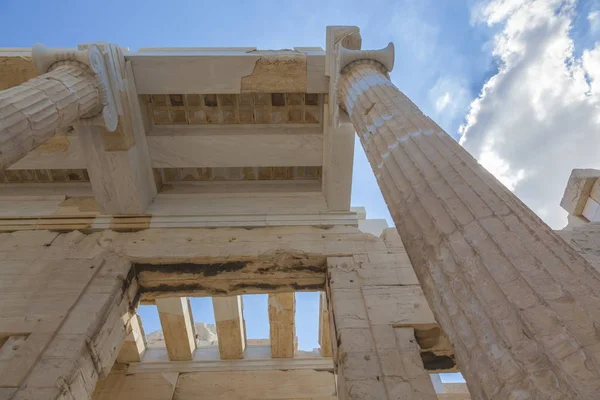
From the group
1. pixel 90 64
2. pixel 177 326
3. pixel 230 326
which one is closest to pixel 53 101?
pixel 90 64

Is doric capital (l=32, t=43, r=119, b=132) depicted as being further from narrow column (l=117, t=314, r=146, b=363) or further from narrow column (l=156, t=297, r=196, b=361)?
narrow column (l=117, t=314, r=146, b=363)

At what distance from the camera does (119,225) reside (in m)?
8.09

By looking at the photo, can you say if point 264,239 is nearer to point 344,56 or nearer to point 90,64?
point 344,56

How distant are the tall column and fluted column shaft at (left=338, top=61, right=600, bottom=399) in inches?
172

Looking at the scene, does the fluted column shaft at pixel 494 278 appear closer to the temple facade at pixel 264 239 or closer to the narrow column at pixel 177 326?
the temple facade at pixel 264 239

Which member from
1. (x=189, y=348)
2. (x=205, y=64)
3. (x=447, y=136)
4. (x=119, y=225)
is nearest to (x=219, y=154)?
(x=205, y=64)

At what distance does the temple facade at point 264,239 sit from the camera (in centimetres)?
254

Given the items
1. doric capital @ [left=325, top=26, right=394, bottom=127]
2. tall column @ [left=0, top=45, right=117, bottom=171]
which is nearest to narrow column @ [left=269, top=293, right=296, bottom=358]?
doric capital @ [left=325, top=26, right=394, bottom=127]

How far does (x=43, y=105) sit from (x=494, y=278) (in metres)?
5.61

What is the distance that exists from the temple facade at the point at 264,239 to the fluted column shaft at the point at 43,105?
29 millimetres

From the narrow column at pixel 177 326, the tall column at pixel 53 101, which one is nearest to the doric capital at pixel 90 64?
the tall column at pixel 53 101

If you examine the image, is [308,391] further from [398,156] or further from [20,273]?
[398,156]

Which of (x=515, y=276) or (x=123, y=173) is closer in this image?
(x=515, y=276)

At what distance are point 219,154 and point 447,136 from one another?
5.92m
